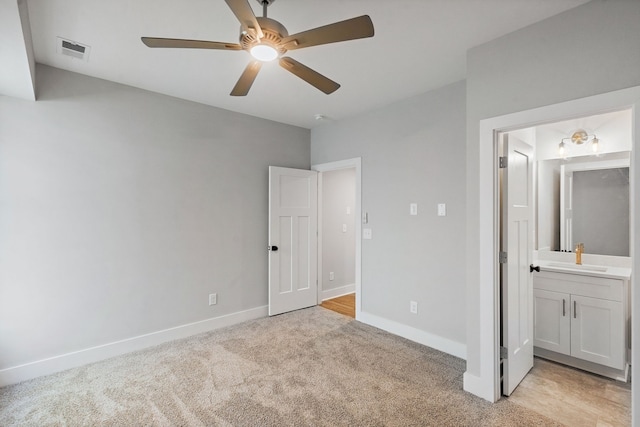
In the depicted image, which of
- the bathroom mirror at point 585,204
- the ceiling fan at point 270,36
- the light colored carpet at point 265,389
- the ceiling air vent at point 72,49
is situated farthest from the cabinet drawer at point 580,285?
the ceiling air vent at point 72,49

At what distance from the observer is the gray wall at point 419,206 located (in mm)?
2869

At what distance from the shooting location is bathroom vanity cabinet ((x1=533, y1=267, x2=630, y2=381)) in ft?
7.87

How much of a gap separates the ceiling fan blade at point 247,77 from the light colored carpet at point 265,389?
7.23 feet

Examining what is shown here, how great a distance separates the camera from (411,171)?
3225mm

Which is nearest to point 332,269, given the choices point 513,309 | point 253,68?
point 513,309

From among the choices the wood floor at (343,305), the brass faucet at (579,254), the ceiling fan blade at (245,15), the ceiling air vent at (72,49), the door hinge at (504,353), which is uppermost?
the ceiling air vent at (72,49)

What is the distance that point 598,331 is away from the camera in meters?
2.48

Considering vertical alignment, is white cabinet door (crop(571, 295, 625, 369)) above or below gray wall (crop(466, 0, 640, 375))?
below

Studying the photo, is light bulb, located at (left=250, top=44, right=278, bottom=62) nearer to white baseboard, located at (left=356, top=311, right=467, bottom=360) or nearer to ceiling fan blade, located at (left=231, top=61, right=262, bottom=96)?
ceiling fan blade, located at (left=231, top=61, right=262, bottom=96)

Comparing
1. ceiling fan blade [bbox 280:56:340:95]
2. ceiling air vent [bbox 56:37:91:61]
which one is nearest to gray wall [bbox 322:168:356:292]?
ceiling fan blade [bbox 280:56:340:95]

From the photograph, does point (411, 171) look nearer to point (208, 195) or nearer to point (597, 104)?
point (597, 104)

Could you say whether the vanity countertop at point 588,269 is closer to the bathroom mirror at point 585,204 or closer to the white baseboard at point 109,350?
the bathroom mirror at point 585,204

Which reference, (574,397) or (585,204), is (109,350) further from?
(585,204)

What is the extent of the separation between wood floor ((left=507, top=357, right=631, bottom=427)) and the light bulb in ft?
9.23
